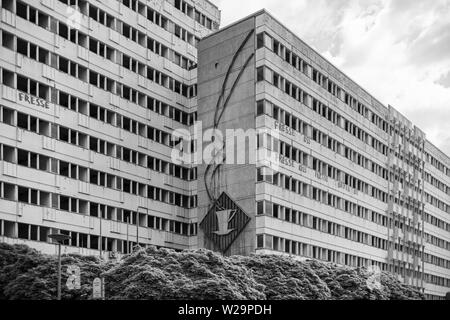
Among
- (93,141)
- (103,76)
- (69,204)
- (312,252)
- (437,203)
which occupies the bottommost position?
(312,252)

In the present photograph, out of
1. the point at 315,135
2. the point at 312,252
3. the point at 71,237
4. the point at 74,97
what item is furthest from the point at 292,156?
the point at 71,237

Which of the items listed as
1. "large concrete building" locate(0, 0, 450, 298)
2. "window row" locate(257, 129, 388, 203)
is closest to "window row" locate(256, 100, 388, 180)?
"large concrete building" locate(0, 0, 450, 298)

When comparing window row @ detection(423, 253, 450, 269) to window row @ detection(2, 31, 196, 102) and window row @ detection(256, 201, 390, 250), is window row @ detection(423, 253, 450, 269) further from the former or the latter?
window row @ detection(2, 31, 196, 102)

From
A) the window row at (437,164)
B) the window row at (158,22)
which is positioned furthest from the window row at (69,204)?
the window row at (437,164)

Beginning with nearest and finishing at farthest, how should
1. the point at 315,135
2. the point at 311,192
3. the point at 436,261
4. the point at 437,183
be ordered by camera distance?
the point at 311,192 → the point at 315,135 → the point at 436,261 → the point at 437,183

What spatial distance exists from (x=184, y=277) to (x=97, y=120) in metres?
34.8

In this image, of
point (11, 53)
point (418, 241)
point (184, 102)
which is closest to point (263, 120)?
point (184, 102)

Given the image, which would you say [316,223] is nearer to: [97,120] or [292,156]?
[292,156]

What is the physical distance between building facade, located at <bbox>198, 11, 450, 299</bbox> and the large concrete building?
0.22 metres

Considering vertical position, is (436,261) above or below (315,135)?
below

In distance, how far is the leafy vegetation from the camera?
134 feet

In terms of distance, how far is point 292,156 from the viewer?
80.5 metres

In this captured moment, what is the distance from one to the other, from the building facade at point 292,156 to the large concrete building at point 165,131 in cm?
22

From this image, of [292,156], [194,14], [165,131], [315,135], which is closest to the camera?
[292,156]
